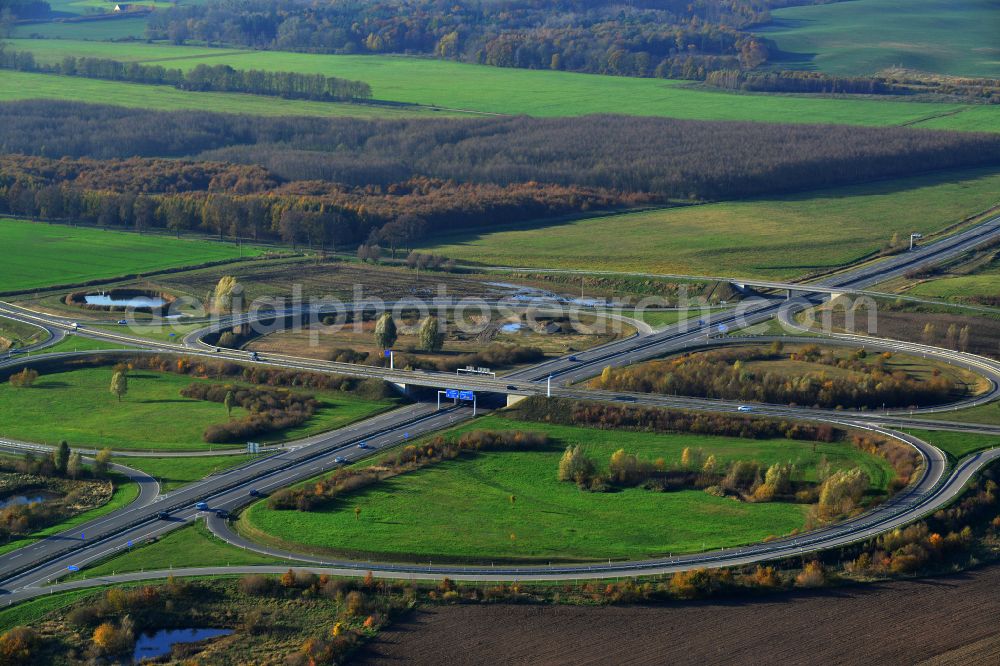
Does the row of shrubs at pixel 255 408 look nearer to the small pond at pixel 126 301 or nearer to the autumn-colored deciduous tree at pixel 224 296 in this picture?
the autumn-colored deciduous tree at pixel 224 296

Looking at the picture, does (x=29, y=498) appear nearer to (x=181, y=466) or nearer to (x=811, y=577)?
(x=181, y=466)

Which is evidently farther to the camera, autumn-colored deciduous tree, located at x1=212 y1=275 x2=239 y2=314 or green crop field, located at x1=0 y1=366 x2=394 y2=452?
autumn-colored deciduous tree, located at x1=212 y1=275 x2=239 y2=314

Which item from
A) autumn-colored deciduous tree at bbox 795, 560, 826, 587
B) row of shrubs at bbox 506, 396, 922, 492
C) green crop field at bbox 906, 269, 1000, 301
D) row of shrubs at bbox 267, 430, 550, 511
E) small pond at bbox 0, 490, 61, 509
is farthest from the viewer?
green crop field at bbox 906, 269, 1000, 301

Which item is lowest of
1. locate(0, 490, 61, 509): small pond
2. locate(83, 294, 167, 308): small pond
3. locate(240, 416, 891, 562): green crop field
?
locate(0, 490, 61, 509): small pond

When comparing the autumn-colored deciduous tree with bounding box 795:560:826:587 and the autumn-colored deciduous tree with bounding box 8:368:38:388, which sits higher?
the autumn-colored deciduous tree with bounding box 795:560:826:587

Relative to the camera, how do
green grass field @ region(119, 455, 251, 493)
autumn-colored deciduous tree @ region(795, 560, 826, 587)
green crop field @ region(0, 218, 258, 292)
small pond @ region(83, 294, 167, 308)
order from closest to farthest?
autumn-colored deciduous tree @ region(795, 560, 826, 587), green grass field @ region(119, 455, 251, 493), small pond @ region(83, 294, 167, 308), green crop field @ region(0, 218, 258, 292)

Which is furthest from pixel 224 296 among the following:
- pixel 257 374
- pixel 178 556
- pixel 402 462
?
pixel 178 556

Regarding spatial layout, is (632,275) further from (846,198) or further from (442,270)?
(846,198)

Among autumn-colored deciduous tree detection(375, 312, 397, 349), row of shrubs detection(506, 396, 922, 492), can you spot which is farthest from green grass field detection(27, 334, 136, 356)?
row of shrubs detection(506, 396, 922, 492)

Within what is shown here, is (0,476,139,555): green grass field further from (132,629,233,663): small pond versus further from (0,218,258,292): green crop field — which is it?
(0,218,258,292): green crop field
